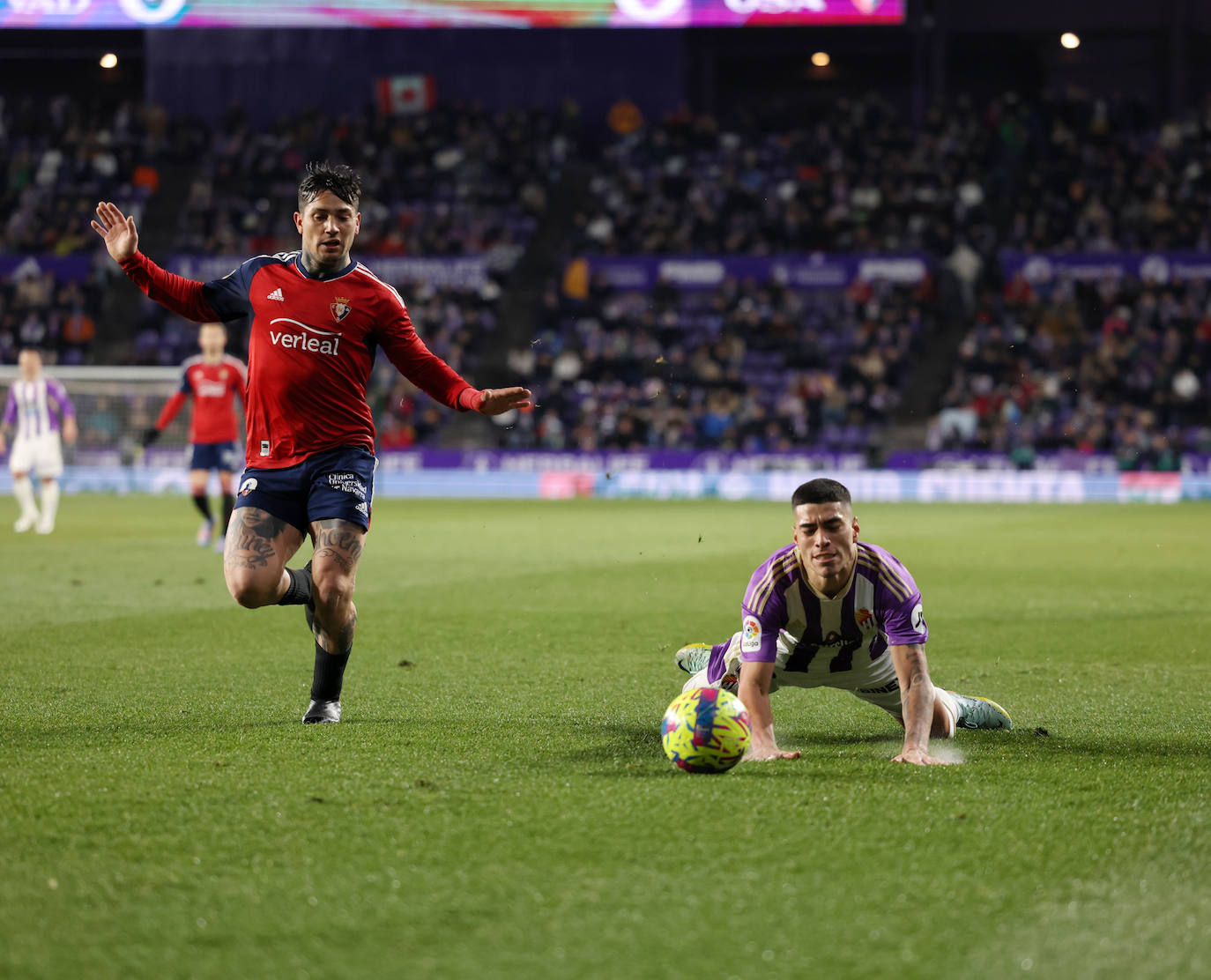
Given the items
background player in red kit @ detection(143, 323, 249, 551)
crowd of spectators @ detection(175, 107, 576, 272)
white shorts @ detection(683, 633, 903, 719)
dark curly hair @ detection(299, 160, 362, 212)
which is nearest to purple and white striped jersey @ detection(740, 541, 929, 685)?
white shorts @ detection(683, 633, 903, 719)

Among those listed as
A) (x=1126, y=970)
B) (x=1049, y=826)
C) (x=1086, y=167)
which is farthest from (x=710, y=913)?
(x=1086, y=167)

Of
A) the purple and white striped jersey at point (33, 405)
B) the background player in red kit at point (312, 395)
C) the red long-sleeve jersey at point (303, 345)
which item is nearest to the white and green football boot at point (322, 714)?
the background player in red kit at point (312, 395)

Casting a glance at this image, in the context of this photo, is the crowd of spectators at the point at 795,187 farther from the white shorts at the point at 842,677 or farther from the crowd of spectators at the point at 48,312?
the white shorts at the point at 842,677

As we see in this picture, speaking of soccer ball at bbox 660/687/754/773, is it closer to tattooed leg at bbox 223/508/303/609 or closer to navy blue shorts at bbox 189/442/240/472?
tattooed leg at bbox 223/508/303/609

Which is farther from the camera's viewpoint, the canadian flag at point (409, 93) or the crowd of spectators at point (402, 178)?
the canadian flag at point (409, 93)

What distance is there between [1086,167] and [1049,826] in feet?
93.8

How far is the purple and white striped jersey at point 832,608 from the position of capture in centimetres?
493

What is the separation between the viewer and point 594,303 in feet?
96.6

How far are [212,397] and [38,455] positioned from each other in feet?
13.2

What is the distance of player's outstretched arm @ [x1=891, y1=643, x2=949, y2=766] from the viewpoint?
4.87 metres

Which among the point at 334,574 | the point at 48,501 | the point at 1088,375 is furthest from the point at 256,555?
the point at 1088,375

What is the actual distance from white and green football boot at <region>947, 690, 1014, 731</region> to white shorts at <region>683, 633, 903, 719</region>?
25 cm

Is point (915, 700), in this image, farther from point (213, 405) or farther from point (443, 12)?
point (443, 12)

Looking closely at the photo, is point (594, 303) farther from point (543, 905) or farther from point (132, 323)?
point (543, 905)
